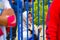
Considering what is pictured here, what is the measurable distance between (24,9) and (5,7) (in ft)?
4.35

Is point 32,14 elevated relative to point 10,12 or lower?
lower

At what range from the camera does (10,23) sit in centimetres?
163

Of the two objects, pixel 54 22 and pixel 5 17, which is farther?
pixel 54 22

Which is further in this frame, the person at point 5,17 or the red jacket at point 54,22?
the red jacket at point 54,22

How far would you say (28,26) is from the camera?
3.09 meters

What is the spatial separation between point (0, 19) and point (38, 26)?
4.80 feet

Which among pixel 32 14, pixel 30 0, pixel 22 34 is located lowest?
pixel 22 34

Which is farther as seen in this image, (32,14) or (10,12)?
(32,14)

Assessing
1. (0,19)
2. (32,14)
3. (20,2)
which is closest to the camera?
(0,19)

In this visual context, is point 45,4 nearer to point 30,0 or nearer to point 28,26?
point 30,0

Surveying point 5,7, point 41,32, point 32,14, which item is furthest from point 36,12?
point 5,7

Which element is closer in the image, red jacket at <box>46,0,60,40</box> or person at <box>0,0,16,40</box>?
person at <box>0,0,16,40</box>

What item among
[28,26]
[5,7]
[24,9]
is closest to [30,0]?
[24,9]

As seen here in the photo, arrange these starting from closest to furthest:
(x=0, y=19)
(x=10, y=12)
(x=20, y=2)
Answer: (x=0, y=19) < (x=10, y=12) < (x=20, y=2)
